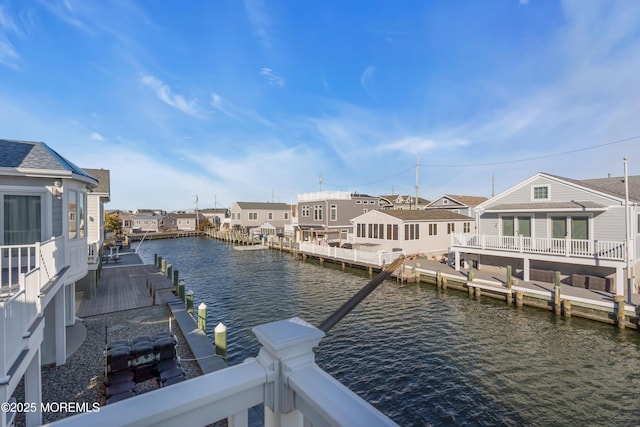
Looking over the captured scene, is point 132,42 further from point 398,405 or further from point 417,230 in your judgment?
point 417,230

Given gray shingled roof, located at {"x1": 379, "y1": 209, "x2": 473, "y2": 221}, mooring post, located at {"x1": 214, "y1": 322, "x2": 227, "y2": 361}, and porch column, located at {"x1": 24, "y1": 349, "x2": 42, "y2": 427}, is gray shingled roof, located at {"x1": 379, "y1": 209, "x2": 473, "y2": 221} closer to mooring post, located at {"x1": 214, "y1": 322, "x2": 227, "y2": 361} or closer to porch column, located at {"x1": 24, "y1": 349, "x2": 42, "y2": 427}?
mooring post, located at {"x1": 214, "y1": 322, "x2": 227, "y2": 361}

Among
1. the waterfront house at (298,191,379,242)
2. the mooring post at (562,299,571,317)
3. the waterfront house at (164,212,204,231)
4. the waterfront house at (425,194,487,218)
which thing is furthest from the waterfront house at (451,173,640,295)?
the waterfront house at (164,212,204,231)

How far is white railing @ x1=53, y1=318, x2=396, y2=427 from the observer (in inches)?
48.2

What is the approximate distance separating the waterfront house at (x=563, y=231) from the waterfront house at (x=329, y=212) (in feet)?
56.1

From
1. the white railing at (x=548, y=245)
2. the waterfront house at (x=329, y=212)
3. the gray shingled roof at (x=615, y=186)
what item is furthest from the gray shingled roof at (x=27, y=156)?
the waterfront house at (x=329, y=212)

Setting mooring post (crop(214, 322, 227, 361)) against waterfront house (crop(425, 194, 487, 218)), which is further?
waterfront house (crop(425, 194, 487, 218))

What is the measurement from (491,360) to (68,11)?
672 inches

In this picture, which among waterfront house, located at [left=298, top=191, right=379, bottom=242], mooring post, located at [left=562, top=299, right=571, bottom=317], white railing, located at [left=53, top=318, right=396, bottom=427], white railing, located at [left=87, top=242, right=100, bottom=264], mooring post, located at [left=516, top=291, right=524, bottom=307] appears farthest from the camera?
waterfront house, located at [left=298, top=191, right=379, bottom=242]

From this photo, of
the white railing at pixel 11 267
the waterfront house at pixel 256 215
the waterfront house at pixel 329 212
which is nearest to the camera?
the white railing at pixel 11 267

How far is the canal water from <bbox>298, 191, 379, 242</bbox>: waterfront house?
57.5 feet

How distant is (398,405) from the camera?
25.0 ft

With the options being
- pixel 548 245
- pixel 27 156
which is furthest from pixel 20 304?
pixel 548 245

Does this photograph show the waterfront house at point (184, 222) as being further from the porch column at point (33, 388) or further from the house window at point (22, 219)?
the porch column at point (33, 388)

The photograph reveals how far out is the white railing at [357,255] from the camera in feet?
73.7
